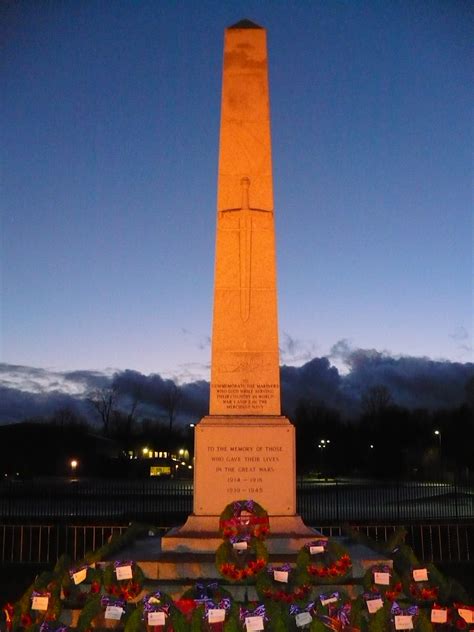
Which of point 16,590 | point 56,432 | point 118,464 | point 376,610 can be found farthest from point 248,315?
point 56,432

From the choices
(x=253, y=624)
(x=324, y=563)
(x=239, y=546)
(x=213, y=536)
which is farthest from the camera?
(x=213, y=536)

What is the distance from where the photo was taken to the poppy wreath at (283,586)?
6.46m

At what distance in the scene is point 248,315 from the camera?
369 inches

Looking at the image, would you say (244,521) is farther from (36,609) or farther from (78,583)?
(36,609)

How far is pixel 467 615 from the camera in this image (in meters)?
6.05

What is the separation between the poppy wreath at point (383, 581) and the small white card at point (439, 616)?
1.48 ft

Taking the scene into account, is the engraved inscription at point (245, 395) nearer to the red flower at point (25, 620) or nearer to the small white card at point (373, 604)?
the small white card at point (373, 604)

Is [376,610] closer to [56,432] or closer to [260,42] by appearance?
[260,42]

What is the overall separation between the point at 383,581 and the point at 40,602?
311 cm

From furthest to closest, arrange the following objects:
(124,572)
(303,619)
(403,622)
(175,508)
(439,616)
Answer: (175,508) < (124,572) < (439,616) < (303,619) < (403,622)

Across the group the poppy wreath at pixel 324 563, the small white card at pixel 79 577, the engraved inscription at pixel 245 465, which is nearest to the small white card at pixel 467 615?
the poppy wreath at pixel 324 563

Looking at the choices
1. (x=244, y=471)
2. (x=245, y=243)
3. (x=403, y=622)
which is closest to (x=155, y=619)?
(x=403, y=622)

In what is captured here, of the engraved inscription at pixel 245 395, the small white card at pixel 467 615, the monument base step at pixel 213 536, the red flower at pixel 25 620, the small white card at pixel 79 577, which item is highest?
the engraved inscription at pixel 245 395

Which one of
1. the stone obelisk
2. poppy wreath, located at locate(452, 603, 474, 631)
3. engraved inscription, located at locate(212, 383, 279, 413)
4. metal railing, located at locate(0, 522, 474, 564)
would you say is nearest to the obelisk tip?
the stone obelisk
